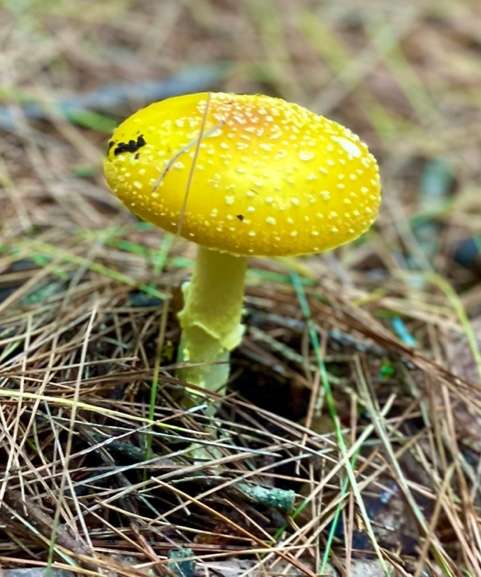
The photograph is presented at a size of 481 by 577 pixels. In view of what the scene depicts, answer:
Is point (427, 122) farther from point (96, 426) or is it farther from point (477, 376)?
point (96, 426)

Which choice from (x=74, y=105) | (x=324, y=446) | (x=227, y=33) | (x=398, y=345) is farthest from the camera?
(x=227, y=33)

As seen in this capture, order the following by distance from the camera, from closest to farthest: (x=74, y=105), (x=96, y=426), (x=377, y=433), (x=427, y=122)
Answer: (x=96, y=426)
(x=377, y=433)
(x=74, y=105)
(x=427, y=122)

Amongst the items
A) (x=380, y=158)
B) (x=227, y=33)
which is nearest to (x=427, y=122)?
(x=380, y=158)

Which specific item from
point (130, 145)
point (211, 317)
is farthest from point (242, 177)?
point (211, 317)

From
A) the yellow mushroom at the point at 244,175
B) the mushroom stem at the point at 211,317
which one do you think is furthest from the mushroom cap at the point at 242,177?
the mushroom stem at the point at 211,317

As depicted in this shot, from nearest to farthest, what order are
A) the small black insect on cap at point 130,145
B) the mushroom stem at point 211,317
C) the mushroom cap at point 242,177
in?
the mushroom cap at point 242,177 → the small black insect on cap at point 130,145 → the mushroom stem at point 211,317

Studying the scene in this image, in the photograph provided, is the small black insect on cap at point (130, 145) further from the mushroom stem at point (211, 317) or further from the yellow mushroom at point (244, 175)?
the mushroom stem at point (211, 317)
